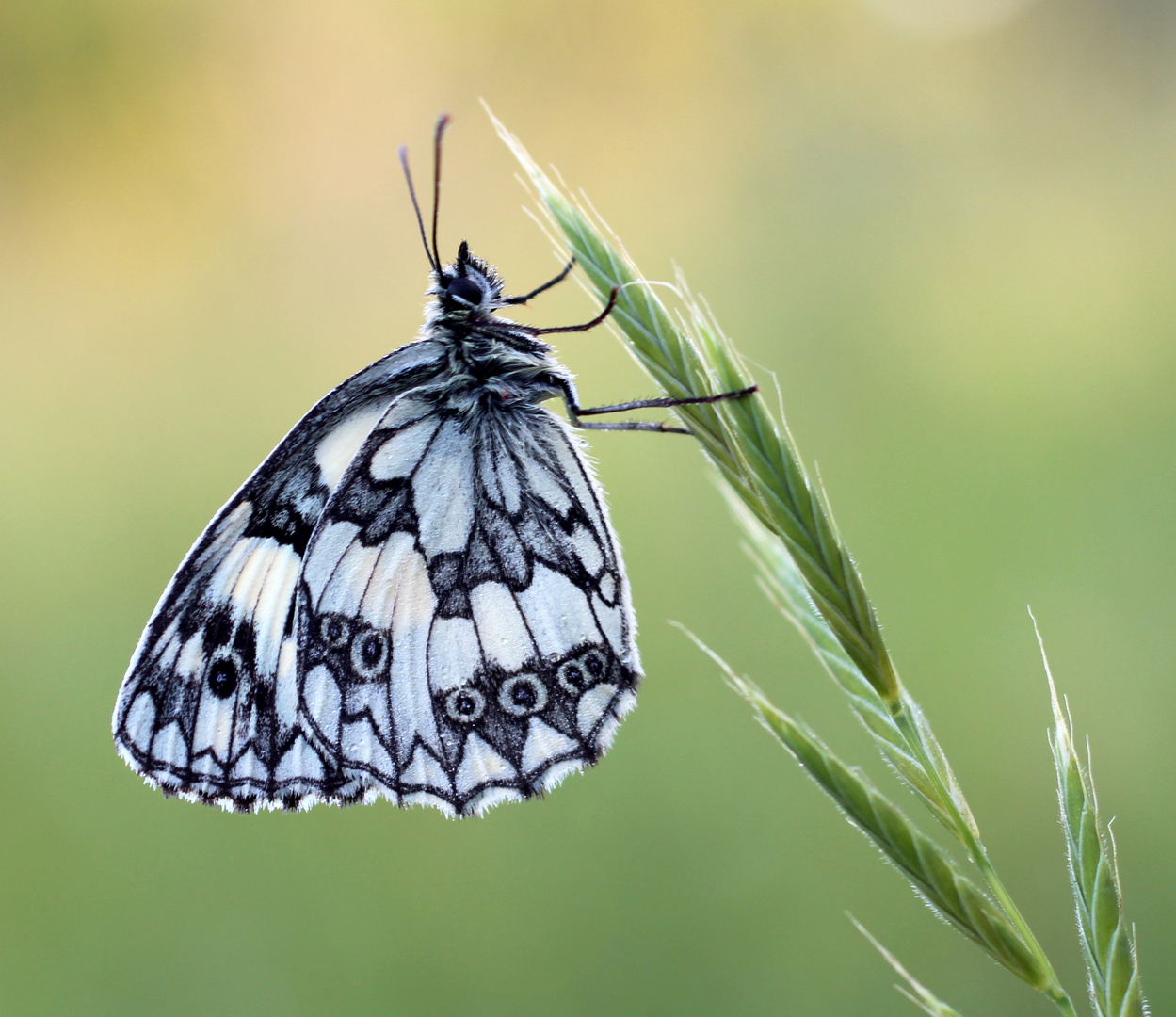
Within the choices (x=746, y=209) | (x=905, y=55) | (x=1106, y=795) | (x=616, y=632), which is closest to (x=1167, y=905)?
(x=1106, y=795)

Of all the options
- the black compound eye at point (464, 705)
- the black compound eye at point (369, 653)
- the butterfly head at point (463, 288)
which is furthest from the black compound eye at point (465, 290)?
the black compound eye at point (464, 705)

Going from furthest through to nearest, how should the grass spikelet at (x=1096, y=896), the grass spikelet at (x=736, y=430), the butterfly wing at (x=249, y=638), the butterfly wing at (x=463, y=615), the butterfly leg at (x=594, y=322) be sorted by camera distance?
the butterfly wing at (x=249, y=638) < the butterfly wing at (x=463, y=615) < the butterfly leg at (x=594, y=322) < the grass spikelet at (x=736, y=430) < the grass spikelet at (x=1096, y=896)

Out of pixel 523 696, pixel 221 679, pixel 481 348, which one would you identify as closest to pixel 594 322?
pixel 481 348

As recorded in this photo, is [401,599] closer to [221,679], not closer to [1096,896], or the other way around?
[221,679]

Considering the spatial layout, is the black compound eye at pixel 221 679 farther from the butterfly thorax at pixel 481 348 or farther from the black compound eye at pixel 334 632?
the butterfly thorax at pixel 481 348

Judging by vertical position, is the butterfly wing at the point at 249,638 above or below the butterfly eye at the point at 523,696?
above

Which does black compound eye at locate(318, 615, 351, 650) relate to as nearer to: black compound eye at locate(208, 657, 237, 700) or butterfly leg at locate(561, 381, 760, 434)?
black compound eye at locate(208, 657, 237, 700)
